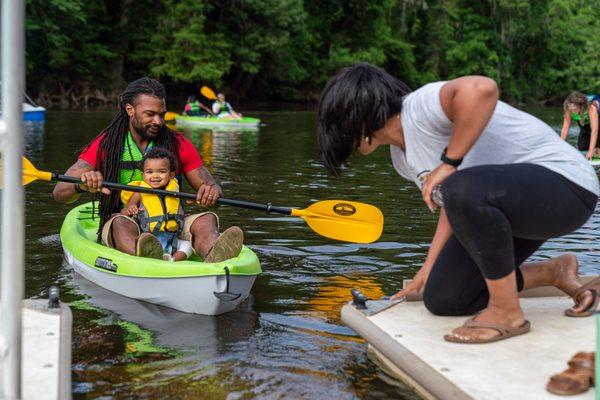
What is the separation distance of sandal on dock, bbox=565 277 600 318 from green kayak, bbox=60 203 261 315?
5.57 ft

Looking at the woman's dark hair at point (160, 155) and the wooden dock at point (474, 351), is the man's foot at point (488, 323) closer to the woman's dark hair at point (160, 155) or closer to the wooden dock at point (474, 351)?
the wooden dock at point (474, 351)

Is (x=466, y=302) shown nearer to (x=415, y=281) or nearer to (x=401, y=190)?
(x=415, y=281)

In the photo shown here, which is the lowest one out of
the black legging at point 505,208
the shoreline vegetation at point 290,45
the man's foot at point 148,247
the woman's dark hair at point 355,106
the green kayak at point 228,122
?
the green kayak at point 228,122

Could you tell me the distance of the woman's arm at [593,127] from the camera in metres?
10.4

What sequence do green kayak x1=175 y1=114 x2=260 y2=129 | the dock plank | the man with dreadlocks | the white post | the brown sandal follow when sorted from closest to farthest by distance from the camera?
1. the white post
2. the brown sandal
3. the dock plank
4. the man with dreadlocks
5. green kayak x1=175 y1=114 x2=260 y2=129

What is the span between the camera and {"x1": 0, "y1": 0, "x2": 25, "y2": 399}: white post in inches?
77.9

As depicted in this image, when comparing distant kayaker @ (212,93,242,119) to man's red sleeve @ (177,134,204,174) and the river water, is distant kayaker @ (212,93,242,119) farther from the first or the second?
man's red sleeve @ (177,134,204,174)

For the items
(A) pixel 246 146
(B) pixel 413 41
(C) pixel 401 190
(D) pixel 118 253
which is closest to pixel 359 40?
(B) pixel 413 41

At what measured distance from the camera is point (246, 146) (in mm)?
16016

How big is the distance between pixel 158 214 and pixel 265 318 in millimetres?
1008

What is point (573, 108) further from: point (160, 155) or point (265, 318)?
point (265, 318)

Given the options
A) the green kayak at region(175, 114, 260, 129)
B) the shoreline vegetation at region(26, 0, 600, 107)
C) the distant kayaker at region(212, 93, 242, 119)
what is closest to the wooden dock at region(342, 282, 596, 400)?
the green kayak at region(175, 114, 260, 129)

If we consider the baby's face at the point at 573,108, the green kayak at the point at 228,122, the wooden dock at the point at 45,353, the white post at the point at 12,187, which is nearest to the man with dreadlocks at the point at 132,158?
the wooden dock at the point at 45,353

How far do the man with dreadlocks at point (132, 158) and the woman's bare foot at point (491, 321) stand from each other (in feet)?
7.11
